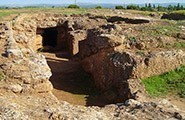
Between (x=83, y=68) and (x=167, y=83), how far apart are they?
6.60m

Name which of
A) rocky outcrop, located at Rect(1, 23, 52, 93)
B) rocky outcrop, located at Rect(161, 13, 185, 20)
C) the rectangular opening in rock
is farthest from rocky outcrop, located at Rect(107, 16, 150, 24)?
rocky outcrop, located at Rect(1, 23, 52, 93)

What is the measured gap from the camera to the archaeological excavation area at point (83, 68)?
394 inches

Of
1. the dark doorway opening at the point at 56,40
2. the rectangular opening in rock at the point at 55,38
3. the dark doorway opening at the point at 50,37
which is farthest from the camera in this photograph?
the dark doorway opening at the point at 50,37

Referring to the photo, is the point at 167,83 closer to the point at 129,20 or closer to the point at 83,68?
the point at 83,68

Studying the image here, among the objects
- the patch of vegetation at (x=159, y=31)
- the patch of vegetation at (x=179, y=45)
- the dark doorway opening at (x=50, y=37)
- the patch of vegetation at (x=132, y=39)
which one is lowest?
the dark doorway opening at (x=50, y=37)

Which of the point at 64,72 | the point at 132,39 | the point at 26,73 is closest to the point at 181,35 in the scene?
the point at 132,39

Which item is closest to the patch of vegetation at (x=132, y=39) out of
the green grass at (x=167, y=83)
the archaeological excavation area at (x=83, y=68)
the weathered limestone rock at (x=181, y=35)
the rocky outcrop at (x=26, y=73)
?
the archaeological excavation area at (x=83, y=68)

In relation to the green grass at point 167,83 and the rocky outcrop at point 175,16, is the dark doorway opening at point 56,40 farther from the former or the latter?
the green grass at point 167,83

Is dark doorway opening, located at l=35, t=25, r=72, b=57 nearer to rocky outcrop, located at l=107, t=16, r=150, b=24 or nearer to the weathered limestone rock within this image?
rocky outcrop, located at l=107, t=16, r=150, b=24

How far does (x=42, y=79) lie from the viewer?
1226 cm

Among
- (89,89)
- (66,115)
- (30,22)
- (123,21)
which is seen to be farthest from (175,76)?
(30,22)

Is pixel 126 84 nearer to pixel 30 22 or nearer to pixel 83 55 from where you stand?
pixel 83 55

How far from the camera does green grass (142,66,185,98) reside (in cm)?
1523

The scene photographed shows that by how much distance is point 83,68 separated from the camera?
21531 mm
